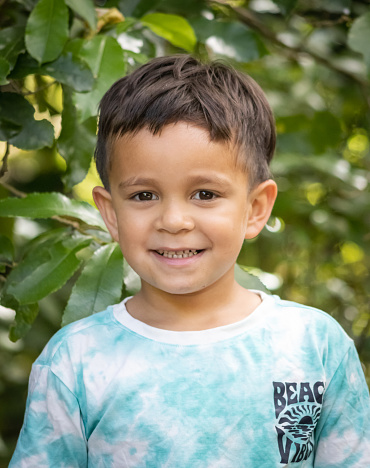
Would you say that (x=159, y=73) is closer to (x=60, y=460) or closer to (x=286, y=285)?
(x=60, y=460)

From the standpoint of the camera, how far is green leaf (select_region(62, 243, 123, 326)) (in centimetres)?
140

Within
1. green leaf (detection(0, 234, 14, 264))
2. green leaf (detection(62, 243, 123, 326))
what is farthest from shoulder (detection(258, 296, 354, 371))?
green leaf (detection(0, 234, 14, 264))

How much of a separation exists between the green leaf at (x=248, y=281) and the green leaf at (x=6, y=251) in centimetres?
56

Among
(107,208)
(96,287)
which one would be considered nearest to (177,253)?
(107,208)

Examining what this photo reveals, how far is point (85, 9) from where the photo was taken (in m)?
1.54

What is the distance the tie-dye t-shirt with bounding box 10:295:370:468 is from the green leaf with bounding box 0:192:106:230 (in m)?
0.35

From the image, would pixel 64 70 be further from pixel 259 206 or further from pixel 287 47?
pixel 287 47

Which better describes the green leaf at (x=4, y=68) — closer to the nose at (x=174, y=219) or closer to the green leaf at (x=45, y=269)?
the green leaf at (x=45, y=269)

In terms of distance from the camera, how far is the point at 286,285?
2834 millimetres

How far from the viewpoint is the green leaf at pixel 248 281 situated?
144 centimetres

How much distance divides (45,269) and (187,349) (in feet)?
1.45

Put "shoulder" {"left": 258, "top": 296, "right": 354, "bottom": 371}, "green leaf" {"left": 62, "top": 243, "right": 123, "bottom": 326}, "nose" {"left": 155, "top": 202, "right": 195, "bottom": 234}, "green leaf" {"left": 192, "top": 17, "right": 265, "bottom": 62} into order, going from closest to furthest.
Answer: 1. "nose" {"left": 155, "top": 202, "right": 195, "bottom": 234}
2. "shoulder" {"left": 258, "top": 296, "right": 354, "bottom": 371}
3. "green leaf" {"left": 62, "top": 243, "right": 123, "bottom": 326}
4. "green leaf" {"left": 192, "top": 17, "right": 265, "bottom": 62}

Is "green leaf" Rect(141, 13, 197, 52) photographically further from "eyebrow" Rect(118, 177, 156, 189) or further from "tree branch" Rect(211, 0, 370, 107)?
"eyebrow" Rect(118, 177, 156, 189)

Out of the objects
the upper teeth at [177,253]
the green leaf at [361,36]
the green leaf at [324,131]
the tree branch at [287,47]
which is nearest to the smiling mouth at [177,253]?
the upper teeth at [177,253]
